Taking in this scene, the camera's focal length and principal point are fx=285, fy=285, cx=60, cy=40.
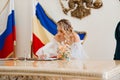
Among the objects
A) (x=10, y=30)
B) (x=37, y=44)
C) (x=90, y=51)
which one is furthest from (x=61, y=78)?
(x=10, y=30)

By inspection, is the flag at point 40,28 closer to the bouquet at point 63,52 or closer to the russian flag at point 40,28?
the russian flag at point 40,28

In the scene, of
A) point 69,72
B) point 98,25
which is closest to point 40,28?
point 98,25

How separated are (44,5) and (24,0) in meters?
0.39

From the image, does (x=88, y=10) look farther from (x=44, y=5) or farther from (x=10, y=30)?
(x=10, y=30)

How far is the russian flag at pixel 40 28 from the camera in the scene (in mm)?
4410

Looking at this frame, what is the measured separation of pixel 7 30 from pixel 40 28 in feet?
1.97

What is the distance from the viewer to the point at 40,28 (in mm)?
4508

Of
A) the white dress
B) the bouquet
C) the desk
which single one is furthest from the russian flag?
the desk

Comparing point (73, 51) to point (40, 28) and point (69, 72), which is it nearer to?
point (40, 28)

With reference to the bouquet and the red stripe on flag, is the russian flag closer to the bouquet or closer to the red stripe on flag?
→ the red stripe on flag

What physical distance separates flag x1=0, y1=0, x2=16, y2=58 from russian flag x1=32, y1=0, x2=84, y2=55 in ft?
1.33

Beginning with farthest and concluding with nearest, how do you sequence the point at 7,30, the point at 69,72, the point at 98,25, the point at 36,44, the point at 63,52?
the point at 7,30 < the point at 36,44 < the point at 98,25 < the point at 63,52 < the point at 69,72

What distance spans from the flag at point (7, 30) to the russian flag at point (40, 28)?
0.41 m

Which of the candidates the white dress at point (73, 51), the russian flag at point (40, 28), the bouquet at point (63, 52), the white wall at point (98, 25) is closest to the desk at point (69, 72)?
the bouquet at point (63, 52)
